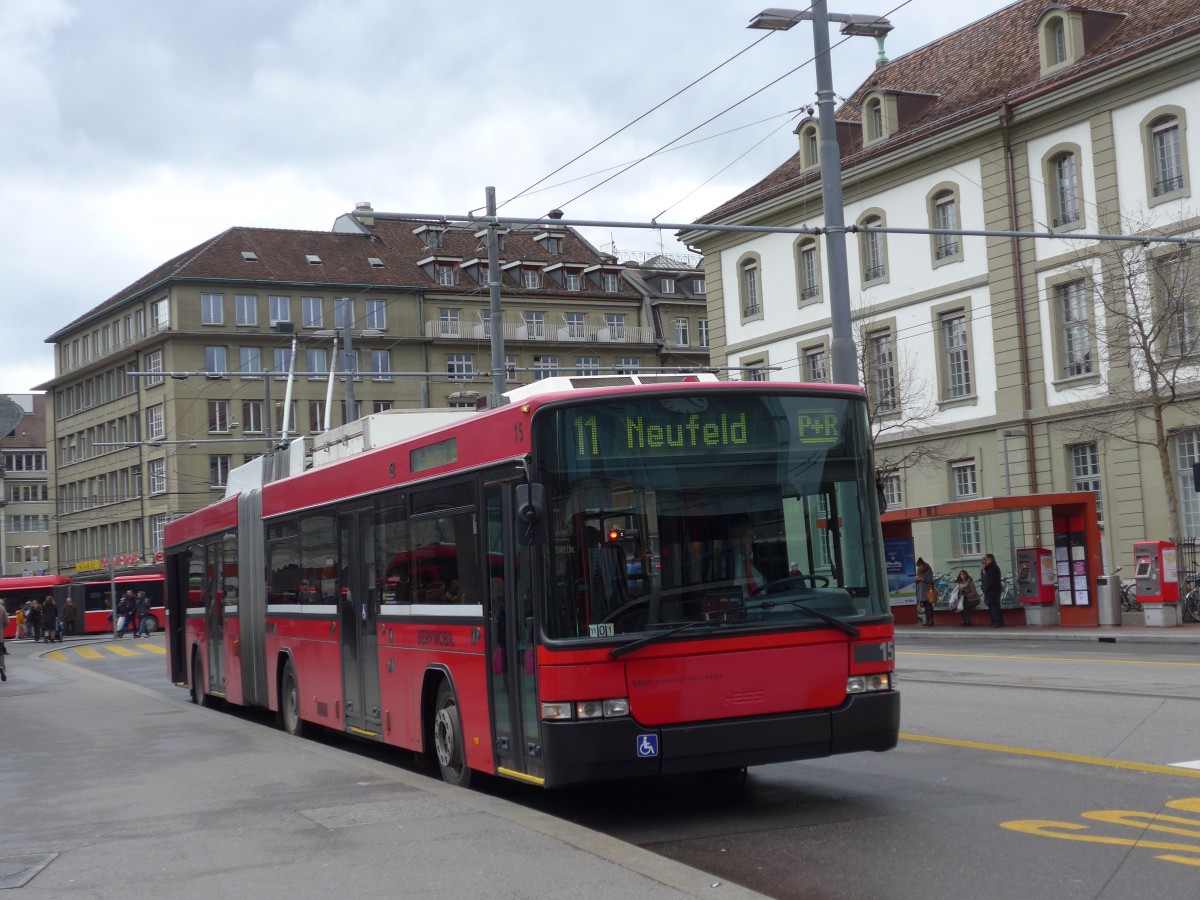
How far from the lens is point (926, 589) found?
37156 millimetres

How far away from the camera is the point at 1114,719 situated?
43.7 feet

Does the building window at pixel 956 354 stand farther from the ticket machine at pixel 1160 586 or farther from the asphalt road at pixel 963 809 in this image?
the asphalt road at pixel 963 809

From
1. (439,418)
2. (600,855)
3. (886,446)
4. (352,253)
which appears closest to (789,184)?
(886,446)

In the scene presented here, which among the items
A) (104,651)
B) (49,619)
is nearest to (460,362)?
(49,619)

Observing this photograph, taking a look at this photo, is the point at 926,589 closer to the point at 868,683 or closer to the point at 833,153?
the point at 833,153

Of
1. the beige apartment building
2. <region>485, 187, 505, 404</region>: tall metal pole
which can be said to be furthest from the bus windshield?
the beige apartment building

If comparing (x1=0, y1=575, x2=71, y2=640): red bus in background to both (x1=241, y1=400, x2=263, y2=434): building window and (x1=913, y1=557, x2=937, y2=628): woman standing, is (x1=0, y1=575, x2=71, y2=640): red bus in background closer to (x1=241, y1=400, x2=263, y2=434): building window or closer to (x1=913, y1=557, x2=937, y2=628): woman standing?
(x1=241, y1=400, x2=263, y2=434): building window

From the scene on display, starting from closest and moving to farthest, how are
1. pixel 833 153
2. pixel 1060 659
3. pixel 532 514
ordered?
1. pixel 532 514
2. pixel 833 153
3. pixel 1060 659

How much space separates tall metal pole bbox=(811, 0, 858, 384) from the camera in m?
20.3

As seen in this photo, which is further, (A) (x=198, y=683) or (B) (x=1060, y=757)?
(A) (x=198, y=683)

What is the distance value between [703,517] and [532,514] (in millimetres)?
1010

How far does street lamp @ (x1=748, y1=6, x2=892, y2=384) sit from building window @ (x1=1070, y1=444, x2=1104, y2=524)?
18.7 m

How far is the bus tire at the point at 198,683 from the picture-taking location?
21641 mm

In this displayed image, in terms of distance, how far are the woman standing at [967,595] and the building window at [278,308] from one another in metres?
57.3
